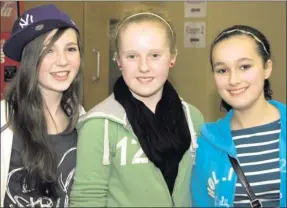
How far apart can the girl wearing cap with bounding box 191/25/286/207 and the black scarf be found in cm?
10

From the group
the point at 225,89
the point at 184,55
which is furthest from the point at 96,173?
the point at 184,55

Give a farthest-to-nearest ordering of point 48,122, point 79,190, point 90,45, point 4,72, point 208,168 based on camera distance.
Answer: point 90,45, point 4,72, point 48,122, point 208,168, point 79,190

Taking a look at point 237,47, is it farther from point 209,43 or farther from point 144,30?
point 209,43

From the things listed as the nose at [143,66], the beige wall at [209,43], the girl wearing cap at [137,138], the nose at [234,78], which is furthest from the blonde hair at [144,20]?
the beige wall at [209,43]

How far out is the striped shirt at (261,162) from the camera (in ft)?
4.90

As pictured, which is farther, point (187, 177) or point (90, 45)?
point (90, 45)

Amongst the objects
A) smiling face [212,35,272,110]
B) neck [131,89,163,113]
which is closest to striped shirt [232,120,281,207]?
smiling face [212,35,272,110]

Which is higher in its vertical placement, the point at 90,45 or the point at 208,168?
the point at 90,45

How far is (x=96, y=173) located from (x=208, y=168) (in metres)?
0.44

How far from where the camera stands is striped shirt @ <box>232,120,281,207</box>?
1494mm

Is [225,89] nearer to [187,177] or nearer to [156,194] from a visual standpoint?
[187,177]

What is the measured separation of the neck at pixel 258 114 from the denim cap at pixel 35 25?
790 mm

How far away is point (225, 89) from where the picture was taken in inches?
61.3

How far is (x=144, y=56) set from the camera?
5.09ft
